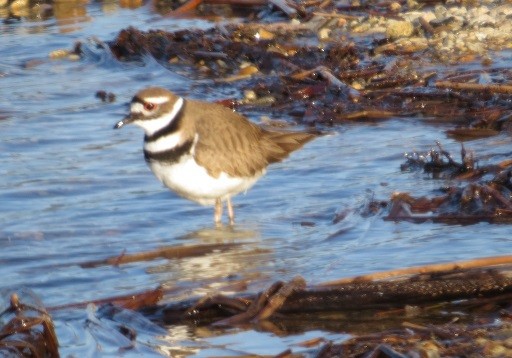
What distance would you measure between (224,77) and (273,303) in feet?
20.1

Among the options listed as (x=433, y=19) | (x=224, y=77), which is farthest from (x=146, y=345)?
(x=433, y=19)

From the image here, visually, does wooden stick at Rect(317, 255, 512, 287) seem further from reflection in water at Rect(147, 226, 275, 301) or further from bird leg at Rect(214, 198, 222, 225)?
bird leg at Rect(214, 198, 222, 225)

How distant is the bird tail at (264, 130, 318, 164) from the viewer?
7.73 m

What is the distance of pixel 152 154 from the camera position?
709 cm

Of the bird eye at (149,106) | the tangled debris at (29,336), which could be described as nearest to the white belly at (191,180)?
the bird eye at (149,106)

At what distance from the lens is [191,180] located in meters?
7.03

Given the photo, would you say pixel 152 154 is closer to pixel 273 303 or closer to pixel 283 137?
pixel 283 137

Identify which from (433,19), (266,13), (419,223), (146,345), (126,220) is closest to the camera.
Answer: (146,345)

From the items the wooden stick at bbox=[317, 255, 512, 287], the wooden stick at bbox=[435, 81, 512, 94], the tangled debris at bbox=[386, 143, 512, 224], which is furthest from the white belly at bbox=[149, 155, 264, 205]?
the wooden stick at bbox=[435, 81, 512, 94]

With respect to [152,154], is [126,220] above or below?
below

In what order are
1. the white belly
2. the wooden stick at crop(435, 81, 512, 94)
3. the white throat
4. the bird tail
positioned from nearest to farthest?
the white belly < the white throat < the bird tail < the wooden stick at crop(435, 81, 512, 94)

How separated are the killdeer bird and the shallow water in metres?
0.27

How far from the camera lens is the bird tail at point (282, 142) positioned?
7.73m

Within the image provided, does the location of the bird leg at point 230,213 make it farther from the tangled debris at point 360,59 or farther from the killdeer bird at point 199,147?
the tangled debris at point 360,59
